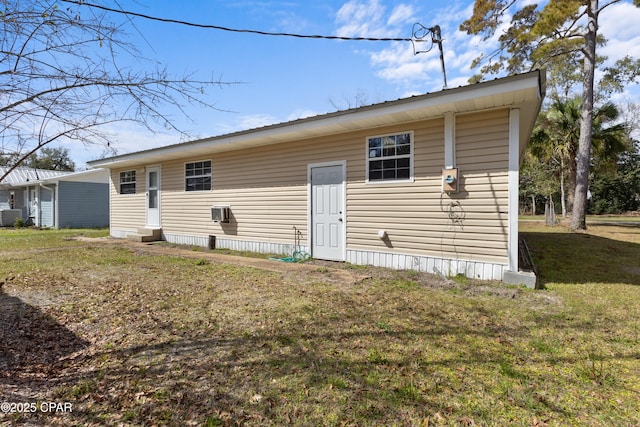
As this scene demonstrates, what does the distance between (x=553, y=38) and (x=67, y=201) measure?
23.8 m

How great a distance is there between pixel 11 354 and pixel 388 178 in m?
5.52

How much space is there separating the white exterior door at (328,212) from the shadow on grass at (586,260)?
369 centimetres

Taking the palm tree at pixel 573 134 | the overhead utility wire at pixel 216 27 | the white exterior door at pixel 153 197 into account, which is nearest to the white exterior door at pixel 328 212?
the overhead utility wire at pixel 216 27

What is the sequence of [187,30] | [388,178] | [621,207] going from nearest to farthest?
[187,30] → [388,178] → [621,207]

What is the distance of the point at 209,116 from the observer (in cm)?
266

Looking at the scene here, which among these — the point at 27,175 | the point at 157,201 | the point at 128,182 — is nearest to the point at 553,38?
the point at 157,201

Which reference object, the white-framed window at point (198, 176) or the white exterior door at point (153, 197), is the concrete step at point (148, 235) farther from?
the white-framed window at point (198, 176)

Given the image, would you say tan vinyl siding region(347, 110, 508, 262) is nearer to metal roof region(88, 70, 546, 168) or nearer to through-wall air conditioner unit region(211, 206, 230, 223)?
metal roof region(88, 70, 546, 168)

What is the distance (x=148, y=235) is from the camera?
10.4 meters

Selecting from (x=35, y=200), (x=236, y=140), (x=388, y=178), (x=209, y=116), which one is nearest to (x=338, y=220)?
(x=388, y=178)

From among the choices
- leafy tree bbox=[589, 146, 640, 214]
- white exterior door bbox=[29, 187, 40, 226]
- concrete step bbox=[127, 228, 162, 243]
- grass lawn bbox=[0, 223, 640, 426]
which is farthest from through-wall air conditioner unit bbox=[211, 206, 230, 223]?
leafy tree bbox=[589, 146, 640, 214]

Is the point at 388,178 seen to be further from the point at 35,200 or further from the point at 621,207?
the point at 621,207

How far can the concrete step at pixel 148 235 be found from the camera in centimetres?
1032

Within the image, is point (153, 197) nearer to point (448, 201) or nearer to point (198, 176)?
point (198, 176)
